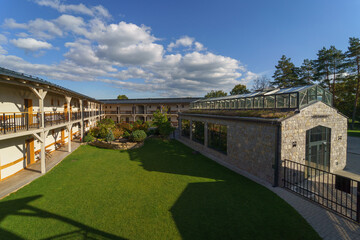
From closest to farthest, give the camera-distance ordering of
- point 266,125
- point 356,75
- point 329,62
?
point 266,125
point 356,75
point 329,62

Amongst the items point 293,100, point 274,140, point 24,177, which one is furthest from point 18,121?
point 293,100

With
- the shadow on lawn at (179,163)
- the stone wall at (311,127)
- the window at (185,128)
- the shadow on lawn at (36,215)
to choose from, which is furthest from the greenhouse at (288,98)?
the shadow on lawn at (36,215)

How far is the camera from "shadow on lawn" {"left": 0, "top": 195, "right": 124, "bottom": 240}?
5645mm

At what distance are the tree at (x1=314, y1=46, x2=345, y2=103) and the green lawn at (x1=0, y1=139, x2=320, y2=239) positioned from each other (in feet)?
109

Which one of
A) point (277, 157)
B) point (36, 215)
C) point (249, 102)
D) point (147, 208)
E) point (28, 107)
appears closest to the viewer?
point (36, 215)

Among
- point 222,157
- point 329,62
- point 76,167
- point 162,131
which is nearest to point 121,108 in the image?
point 162,131

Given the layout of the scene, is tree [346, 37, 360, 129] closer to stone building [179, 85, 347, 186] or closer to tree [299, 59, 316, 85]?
tree [299, 59, 316, 85]

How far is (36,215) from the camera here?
684 cm

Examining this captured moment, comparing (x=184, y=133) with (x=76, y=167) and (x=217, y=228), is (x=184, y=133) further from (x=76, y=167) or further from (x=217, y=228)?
(x=217, y=228)

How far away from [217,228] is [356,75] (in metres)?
38.7

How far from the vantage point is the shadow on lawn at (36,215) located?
5.64 metres

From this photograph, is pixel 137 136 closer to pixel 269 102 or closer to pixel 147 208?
pixel 147 208

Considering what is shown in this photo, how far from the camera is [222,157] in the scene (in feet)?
45.1

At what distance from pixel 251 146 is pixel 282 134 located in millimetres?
2237
